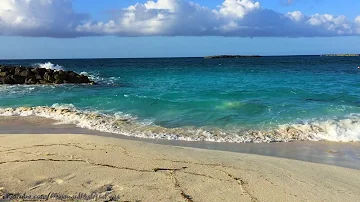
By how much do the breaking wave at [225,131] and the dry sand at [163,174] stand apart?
2290 millimetres

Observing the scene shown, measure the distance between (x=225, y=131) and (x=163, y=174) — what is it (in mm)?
4916

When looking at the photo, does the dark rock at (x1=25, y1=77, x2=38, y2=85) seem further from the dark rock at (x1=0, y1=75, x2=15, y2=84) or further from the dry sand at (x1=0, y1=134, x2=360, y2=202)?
the dry sand at (x1=0, y1=134, x2=360, y2=202)

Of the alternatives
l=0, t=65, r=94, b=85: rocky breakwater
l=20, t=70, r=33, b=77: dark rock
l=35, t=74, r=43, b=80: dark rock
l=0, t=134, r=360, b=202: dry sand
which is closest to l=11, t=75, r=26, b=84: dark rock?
l=0, t=65, r=94, b=85: rocky breakwater

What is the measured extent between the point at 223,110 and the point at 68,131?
20.2 feet

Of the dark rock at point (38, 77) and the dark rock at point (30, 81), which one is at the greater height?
the dark rock at point (38, 77)

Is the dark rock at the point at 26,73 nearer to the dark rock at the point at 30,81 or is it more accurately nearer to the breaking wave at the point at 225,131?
the dark rock at the point at 30,81

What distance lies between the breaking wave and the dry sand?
7.51ft

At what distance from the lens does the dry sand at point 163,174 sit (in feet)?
14.9

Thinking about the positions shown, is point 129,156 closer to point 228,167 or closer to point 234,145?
point 228,167

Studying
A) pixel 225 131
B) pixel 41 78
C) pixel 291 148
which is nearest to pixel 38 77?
pixel 41 78

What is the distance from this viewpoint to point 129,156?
6.14 m

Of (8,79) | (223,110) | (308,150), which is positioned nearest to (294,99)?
(223,110)

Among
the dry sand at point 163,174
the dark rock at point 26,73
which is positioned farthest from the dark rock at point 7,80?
the dry sand at point 163,174

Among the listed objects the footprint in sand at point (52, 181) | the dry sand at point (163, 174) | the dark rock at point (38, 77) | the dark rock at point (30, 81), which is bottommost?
the dark rock at point (30, 81)
